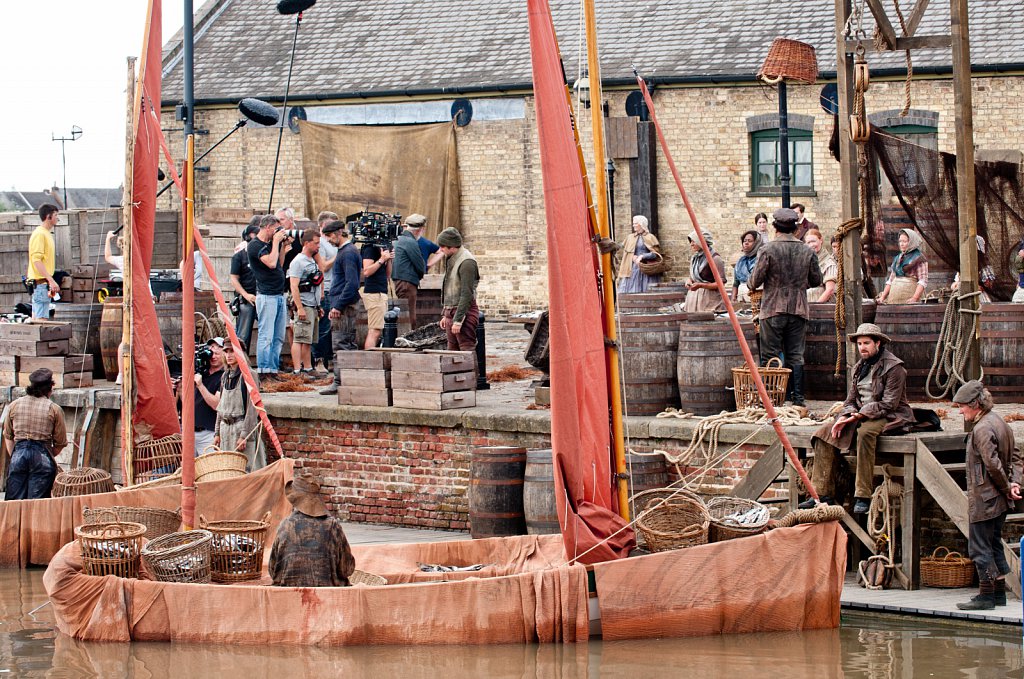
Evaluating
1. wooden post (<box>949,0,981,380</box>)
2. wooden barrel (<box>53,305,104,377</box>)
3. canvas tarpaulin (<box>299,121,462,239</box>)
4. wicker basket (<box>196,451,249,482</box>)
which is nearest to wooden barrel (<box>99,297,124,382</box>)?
wooden barrel (<box>53,305,104,377</box>)

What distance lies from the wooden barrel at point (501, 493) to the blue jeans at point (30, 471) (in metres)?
3.99

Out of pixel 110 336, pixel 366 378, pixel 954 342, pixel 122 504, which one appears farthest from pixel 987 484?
pixel 110 336

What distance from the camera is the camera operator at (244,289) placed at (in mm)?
16797

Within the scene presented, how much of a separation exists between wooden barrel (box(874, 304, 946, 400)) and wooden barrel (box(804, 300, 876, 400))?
26 centimetres

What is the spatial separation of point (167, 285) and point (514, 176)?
26.7 feet

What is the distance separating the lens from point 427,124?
26.3m

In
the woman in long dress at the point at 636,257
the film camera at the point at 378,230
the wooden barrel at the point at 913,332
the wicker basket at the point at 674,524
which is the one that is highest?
the film camera at the point at 378,230

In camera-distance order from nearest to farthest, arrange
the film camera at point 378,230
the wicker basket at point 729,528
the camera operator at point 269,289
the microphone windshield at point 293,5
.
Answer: the wicker basket at point 729,528 → the camera operator at point 269,289 → the film camera at point 378,230 → the microphone windshield at point 293,5

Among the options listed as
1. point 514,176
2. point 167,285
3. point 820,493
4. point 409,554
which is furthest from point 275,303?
point 514,176

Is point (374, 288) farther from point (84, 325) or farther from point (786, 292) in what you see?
point (786, 292)

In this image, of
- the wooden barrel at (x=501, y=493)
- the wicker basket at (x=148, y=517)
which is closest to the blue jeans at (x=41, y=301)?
the wicker basket at (x=148, y=517)

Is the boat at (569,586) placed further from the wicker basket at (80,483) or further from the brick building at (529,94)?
the brick building at (529,94)

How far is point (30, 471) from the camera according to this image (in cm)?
1405

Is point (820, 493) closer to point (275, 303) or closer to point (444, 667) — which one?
point (444, 667)
